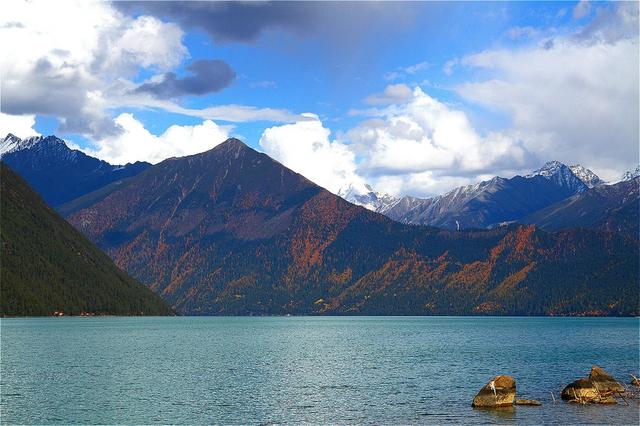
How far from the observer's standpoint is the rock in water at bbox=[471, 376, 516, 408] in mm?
88938

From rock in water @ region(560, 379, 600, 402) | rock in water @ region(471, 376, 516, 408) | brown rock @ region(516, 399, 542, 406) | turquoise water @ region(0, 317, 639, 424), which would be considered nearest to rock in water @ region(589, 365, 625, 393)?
rock in water @ region(560, 379, 600, 402)

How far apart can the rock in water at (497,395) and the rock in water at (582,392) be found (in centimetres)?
846

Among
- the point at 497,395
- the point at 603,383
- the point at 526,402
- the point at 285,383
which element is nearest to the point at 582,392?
the point at 526,402

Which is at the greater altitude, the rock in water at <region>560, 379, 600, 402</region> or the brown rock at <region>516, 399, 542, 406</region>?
the rock in water at <region>560, 379, 600, 402</region>

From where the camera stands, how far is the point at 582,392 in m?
92.1

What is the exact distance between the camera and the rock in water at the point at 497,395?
88.9 metres

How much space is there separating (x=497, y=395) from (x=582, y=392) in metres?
11.6

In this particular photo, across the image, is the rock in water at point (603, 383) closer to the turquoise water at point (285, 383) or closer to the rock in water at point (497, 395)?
the turquoise water at point (285, 383)

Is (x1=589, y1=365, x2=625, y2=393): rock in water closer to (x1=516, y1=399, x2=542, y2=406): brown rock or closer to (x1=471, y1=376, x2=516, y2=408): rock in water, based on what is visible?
(x1=516, y1=399, x2=542, y2=406): brown rock

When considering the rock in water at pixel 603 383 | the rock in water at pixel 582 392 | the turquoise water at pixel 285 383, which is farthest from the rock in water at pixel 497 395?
the rock in water at pixel 603 383

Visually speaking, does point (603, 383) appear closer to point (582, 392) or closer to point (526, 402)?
point (582, 392)

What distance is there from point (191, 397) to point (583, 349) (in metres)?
126

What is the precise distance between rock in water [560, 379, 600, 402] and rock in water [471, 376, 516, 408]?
8.46 m

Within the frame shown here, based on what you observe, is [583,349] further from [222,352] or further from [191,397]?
[191,397]
